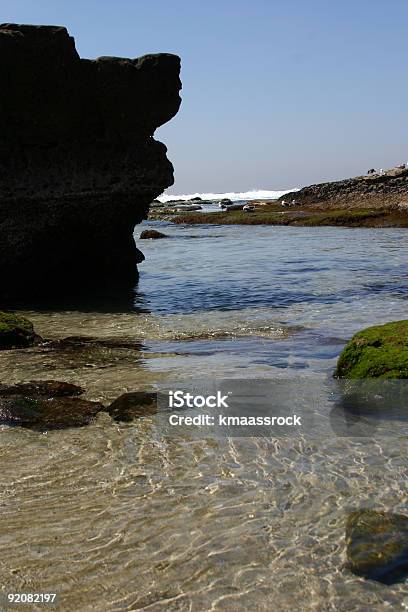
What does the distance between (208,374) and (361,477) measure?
13.8ft

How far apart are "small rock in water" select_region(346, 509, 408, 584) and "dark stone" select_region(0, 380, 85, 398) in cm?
492

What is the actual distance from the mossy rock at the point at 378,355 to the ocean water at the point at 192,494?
447 mm

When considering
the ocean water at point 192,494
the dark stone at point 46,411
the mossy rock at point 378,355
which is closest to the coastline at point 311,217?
the ocean water at point 192,494

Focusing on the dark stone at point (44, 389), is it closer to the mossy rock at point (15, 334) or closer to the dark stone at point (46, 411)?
the dark stone at point (46, 411)

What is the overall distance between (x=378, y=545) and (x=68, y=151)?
52.0ft

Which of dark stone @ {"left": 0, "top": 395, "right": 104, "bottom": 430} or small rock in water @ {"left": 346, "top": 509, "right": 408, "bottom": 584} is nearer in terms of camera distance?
small rock in water @ {"left": 346, "top": 509, "right": 408, "bottom": 584}

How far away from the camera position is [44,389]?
9523 millimetres

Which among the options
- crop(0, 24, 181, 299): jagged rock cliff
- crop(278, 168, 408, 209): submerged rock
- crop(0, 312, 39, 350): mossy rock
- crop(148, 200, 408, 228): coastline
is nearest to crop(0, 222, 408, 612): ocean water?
crop(0, 312, 39, 350): mossy rock

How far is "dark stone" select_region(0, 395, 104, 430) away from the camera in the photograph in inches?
326

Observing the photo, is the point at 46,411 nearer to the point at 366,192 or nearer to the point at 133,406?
the point at 133,406

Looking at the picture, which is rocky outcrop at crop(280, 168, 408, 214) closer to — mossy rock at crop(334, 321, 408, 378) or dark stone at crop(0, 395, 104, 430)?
mossy rock at crop(334, 321, 408, 378)

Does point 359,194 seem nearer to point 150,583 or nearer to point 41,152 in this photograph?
point 41,152

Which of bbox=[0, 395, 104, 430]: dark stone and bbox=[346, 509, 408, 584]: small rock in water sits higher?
bbox=[0, 395, 104, 430]: dark stone

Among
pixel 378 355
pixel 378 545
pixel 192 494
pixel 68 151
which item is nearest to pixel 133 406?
pixel 192 494
